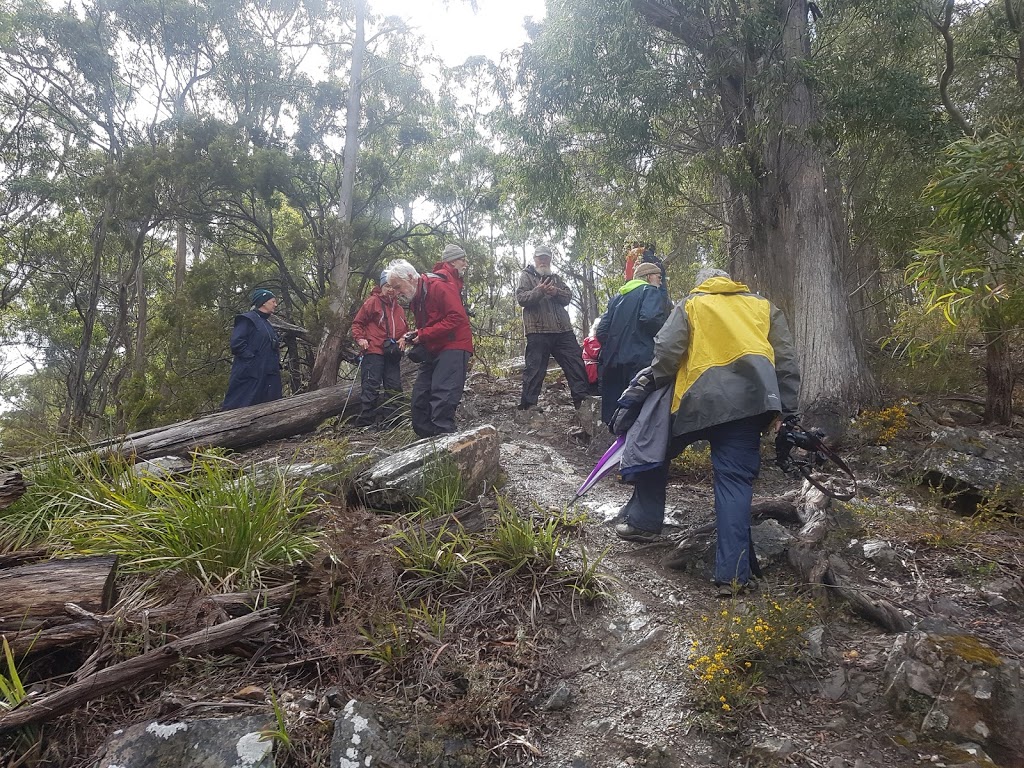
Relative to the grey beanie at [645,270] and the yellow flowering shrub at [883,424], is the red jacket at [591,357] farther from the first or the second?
Result: the yellow flowering shrub at [883,424]

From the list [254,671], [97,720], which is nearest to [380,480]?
[254,671]

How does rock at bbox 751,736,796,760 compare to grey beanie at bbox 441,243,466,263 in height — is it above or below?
below

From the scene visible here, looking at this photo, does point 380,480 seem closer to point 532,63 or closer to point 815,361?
point 815,361

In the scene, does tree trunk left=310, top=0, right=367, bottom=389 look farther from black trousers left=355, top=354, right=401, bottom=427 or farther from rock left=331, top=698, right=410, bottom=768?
rock left=331, top=698, right=410, bottom=768

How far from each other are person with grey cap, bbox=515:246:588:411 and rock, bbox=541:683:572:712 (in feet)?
15.7

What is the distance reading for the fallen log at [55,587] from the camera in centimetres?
266

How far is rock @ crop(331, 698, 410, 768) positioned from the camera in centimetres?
228

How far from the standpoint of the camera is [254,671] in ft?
8.86

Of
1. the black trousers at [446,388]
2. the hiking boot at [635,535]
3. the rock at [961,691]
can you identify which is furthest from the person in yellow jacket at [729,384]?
the black trousers at [446,388]

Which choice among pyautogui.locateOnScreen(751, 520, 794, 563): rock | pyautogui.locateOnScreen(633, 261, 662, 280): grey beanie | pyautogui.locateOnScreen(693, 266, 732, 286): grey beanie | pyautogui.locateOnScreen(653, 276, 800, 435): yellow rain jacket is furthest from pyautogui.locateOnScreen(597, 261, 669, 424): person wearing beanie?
pyautogui.locateOnScreen(751, 520, 794, 563): rock

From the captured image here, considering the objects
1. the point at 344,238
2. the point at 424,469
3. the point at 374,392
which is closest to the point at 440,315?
the point at 424,469

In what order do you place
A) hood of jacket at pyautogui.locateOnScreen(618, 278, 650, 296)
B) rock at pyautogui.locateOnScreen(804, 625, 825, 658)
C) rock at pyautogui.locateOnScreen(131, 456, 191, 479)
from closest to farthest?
rock at pyautogui.locateOnScreen(804, 625, 825, 658), rock at pyautogui.locateOnScreen(131, 456, 191, 479), hood of jacket at pyautogui.locateOnScreen(618, 278, 650, 296)

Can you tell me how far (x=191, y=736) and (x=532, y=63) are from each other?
8515mm

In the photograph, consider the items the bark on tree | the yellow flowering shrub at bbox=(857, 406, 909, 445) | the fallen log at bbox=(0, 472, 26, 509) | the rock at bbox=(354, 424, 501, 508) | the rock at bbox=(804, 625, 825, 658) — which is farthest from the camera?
the bark on tree
